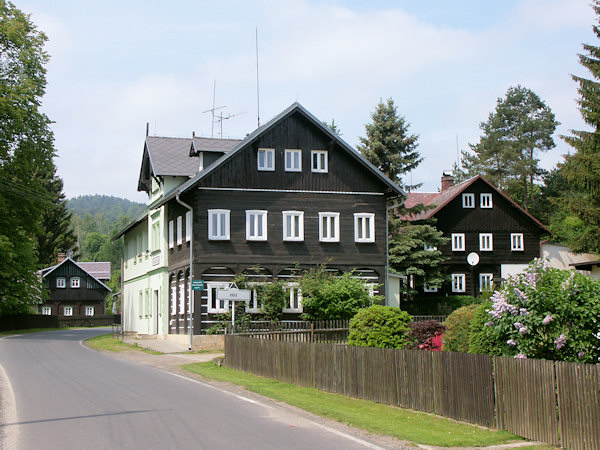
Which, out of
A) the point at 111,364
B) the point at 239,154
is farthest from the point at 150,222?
the point at 111,364

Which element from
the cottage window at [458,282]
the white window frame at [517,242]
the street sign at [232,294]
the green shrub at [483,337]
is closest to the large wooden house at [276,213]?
the street sign at [232,294]

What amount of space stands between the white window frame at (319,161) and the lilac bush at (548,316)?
2424 cm

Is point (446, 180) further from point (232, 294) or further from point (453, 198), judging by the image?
point (232, 294)

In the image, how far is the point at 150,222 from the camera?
46188 mm

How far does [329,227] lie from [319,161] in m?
3.30

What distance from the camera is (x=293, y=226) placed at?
121 feet

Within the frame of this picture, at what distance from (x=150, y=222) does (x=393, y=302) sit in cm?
1592

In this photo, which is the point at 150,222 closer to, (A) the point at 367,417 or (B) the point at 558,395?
(A) the point at 367,417

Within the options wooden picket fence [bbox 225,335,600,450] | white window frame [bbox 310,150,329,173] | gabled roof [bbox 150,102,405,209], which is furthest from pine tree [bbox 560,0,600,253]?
wooden picket fence [bbox 225,335,600,450]

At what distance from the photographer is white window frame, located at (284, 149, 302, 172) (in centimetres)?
3712

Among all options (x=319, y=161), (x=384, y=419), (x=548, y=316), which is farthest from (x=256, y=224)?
(x=548, y=316)

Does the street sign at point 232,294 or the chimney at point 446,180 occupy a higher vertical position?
the chimney at point 446,180

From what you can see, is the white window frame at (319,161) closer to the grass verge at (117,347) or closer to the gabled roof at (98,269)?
the grass verge at (117,347)

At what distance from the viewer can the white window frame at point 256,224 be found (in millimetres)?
36156
